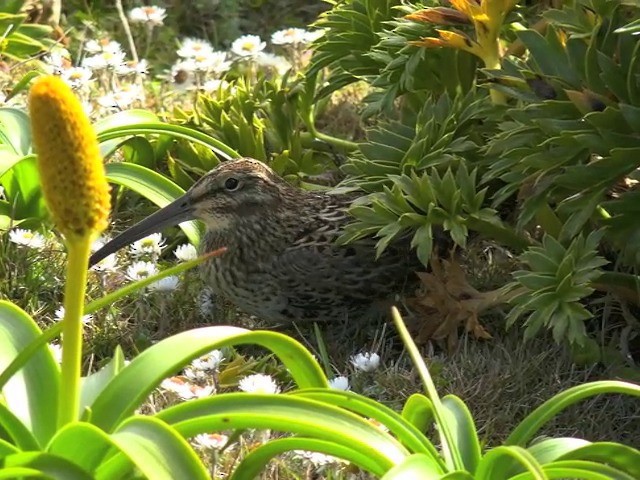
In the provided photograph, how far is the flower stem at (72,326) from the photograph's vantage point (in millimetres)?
2002

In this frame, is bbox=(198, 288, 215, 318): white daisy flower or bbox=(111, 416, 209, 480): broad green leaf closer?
bbox=(111, 416, 209, 480): broad green leaf

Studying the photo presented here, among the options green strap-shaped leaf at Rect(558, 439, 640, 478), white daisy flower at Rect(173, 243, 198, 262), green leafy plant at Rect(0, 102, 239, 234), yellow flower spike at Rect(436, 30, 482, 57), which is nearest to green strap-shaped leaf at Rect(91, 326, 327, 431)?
green strap-shaped leaf at Rect(558, 439, 640, 478)

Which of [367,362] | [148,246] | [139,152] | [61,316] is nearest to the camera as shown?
[367,362]

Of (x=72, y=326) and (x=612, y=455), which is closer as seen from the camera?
(x=72, y=326)

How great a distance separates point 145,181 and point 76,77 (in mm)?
868

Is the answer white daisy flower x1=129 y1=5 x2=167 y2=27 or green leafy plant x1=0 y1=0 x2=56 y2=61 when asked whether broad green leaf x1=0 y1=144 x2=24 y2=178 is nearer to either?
green leafy plant x1=0 y1=0 x2=56 y2=61

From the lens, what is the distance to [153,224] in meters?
3.70

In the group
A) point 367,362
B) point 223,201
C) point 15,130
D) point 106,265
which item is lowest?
point 367,362

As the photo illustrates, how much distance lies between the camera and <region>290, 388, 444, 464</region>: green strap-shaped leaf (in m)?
2.31

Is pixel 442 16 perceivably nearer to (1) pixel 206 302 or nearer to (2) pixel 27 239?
(1) pixel 206 302

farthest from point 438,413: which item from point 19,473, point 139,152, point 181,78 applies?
point 181,78

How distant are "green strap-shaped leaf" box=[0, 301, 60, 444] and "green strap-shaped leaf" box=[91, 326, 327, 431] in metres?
0.14

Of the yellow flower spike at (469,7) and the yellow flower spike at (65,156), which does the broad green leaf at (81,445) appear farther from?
the yellow flower spike at (469,7)

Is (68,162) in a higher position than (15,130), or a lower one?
higher
